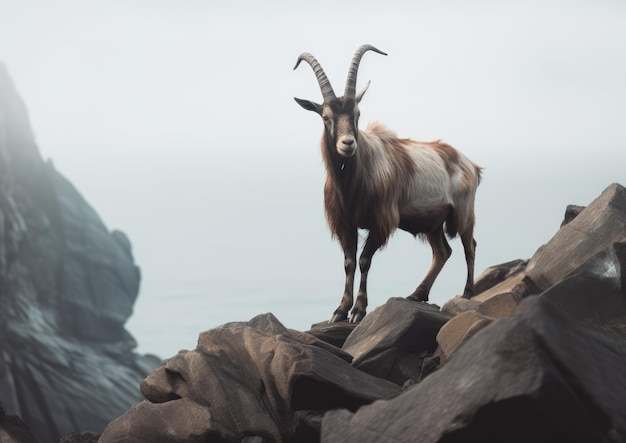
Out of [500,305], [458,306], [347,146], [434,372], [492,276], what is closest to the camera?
[434,372]

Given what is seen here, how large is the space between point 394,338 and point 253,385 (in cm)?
133

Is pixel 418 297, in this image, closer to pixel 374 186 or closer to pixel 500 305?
pixel 374 186

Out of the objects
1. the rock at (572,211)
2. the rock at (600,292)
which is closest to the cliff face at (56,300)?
the rock at (572,211)

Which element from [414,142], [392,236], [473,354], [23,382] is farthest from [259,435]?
[23,382]

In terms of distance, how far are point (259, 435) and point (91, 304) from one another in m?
45.3

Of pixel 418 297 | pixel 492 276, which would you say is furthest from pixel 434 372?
pixel 492 276

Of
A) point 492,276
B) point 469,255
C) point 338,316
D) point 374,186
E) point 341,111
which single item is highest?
point 341,111

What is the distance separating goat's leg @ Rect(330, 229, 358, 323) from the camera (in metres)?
10.9

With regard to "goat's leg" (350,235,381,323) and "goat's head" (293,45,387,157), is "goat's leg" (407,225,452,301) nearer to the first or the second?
"goat's leg" (350,235,381,323)

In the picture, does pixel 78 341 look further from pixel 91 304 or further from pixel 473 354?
pixel 473 354

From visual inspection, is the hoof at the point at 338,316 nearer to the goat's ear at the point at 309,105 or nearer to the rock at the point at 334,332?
the rock at the point at 334,332

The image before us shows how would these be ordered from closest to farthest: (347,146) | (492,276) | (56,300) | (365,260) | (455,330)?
(455,330) < (347,146) < (365,260) < (492,276) < (56,300)

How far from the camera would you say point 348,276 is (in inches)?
436

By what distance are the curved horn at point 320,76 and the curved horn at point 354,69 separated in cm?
16
